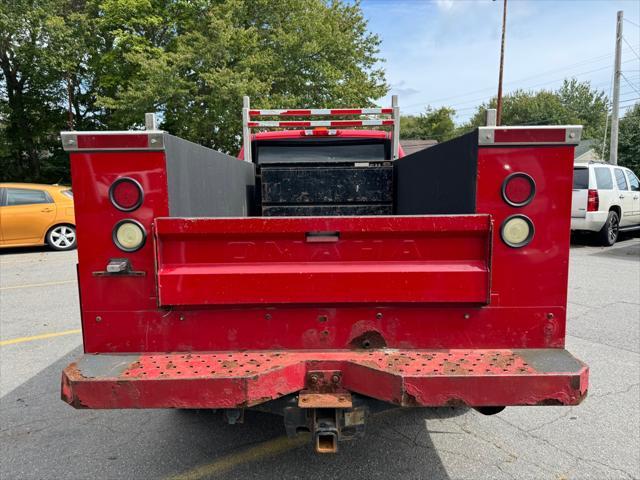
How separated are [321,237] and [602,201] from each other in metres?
11.8

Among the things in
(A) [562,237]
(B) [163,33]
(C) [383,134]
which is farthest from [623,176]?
(B) [163,33]

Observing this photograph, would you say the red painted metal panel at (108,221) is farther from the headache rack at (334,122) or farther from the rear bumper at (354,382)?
the headache rack at (334,122)

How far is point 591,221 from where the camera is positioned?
11656mm

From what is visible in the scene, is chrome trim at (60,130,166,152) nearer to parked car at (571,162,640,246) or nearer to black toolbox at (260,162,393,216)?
black toolbox at (260,162,393,216)

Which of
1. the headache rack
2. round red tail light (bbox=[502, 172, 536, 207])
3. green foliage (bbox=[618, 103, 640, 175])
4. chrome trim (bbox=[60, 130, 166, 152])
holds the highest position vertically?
green foliage (bbox=[618, 103, 640, 175])

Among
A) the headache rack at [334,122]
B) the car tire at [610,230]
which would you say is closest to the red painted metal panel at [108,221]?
the headache rack at [334,122]

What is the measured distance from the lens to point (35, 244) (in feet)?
37.8

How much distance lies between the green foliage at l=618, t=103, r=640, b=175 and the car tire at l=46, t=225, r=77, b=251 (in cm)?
2446

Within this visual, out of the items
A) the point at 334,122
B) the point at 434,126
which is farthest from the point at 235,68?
the point at 434,126

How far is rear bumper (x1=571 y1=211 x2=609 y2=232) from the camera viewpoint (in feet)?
38.1

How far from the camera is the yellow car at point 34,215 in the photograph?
1115cm

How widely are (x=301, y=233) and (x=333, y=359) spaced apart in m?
0.65

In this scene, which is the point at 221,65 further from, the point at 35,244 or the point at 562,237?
the point at 562,237

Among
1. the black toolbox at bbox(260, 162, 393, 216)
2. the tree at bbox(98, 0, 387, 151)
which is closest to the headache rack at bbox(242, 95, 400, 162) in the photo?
the black toolbox at bbox(260, 162, 393, 216)
